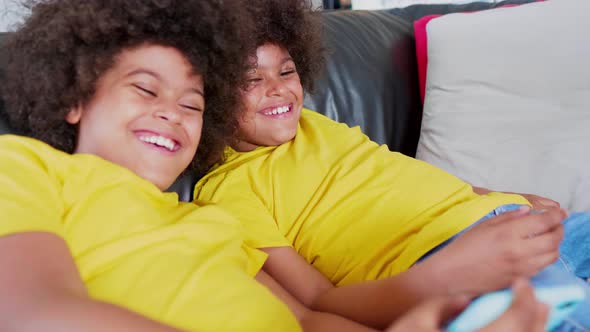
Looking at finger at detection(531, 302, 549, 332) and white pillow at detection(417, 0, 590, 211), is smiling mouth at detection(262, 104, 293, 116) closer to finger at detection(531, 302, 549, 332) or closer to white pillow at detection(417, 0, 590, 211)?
white pillow at detection(417, 0, 590, 211)

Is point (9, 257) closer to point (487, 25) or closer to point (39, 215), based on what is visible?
point (39, 215)

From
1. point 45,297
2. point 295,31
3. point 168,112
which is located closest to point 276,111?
point 295,31

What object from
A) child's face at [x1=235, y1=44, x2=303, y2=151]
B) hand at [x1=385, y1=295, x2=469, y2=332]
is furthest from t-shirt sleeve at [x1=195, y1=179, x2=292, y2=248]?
hand at [x1=385, y1=295, x2=469, y2=332]

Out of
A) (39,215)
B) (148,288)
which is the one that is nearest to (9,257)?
(39,215)

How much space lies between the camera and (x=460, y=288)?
81 cm

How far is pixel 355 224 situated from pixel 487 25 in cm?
79

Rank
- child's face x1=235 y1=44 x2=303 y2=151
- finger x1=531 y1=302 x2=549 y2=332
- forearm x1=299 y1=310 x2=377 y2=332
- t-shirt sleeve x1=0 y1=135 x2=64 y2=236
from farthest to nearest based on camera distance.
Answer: child's face x1=235 y1=44 x2=303 y2=151
forearm x1=299 y1=310 x2=377 y2=332
t-shirt sleeve x1=0 y1=135 x2=64 y2=236
finger x1=531 y1=302 x2=549 y2=332

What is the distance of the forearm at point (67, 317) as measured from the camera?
579mm

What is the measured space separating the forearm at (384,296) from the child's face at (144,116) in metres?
0.33

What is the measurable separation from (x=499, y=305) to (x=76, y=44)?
0.76 m

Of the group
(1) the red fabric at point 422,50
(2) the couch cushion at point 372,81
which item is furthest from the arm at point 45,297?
(1) the red fabric at point 422,50

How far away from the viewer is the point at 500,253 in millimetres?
804

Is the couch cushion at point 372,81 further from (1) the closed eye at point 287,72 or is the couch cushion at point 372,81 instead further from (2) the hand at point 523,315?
(2) the hand at point 523,315

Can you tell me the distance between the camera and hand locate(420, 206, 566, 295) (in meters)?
0.79
